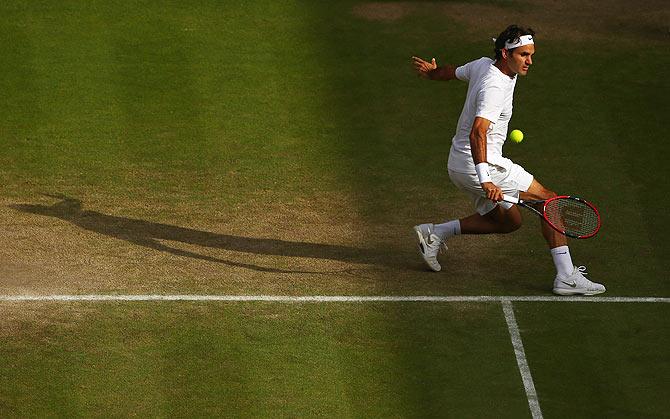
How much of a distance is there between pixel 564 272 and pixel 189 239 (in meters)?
3.43

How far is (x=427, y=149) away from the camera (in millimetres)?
14438

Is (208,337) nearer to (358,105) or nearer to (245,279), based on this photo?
(245,279)

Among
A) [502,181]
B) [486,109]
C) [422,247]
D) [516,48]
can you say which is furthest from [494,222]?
[516,48]

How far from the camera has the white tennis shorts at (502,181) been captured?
11.2 metres

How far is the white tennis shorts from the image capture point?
11164mm

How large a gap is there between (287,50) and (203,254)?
207 inches

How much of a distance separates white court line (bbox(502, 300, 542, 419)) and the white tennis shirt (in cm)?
122

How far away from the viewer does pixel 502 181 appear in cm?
1119

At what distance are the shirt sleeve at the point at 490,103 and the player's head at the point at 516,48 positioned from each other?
28cm

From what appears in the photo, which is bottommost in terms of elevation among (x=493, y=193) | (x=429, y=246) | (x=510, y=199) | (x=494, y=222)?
(x=429, y=246)

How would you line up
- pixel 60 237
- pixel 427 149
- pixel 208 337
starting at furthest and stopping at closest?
pixel 427 149
pixel 60 237
pixel 208 337

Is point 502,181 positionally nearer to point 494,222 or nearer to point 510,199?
point 510,199

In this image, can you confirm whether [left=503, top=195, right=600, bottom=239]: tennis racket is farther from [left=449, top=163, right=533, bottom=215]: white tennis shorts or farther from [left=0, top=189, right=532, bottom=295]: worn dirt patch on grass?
[left=0, top=189, right=532, bottom=295]: worn dirt patch on grass

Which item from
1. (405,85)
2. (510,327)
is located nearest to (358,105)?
(405,85)
